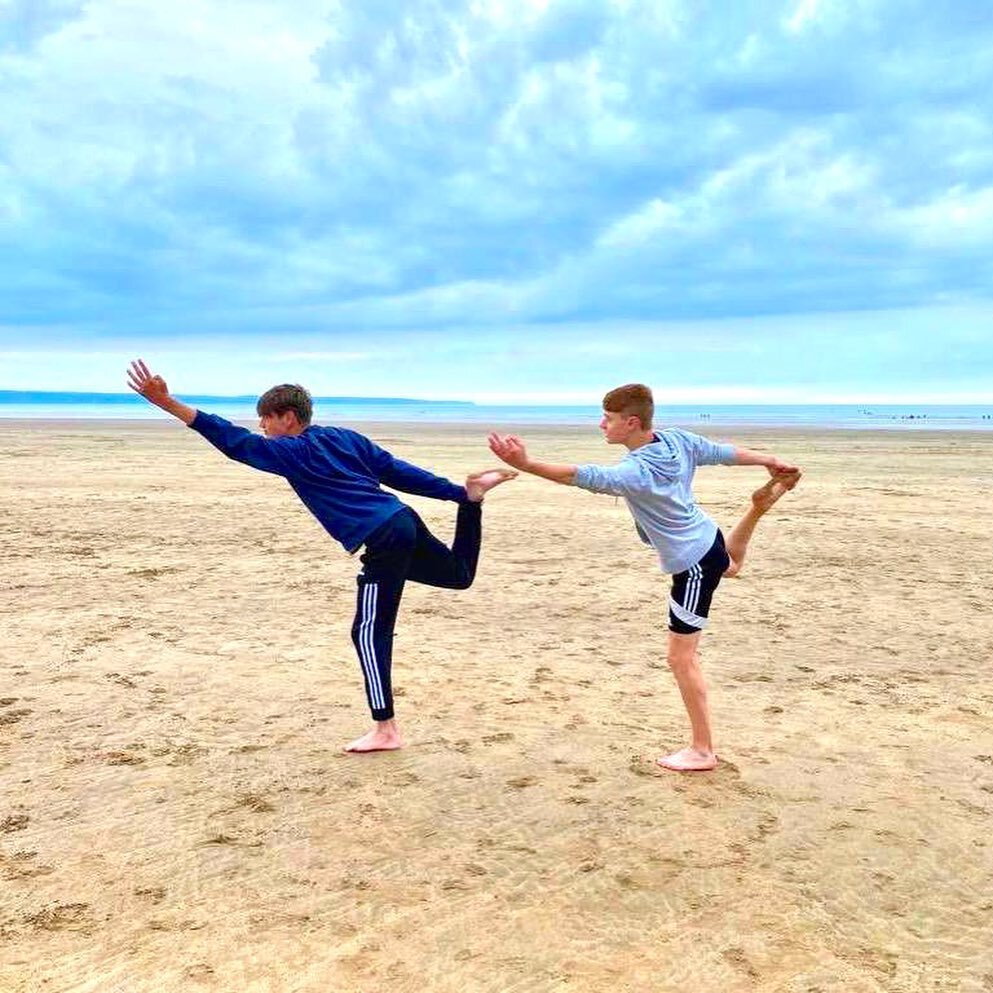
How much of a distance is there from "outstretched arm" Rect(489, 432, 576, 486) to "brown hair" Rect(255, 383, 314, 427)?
116 cm

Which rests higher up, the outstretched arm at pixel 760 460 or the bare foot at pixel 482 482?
the outstretched arm at pixel 760 460

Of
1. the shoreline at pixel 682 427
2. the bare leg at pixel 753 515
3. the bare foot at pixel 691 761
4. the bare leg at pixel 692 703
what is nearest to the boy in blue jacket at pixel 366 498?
the bare leg at pixel 692 703

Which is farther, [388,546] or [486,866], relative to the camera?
[388,546]

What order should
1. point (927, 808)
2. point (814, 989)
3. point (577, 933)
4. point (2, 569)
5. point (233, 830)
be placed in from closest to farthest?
point (814, 989)
point (577, 933)
point (233, 830)
point (927, 808)
point (2, 569)

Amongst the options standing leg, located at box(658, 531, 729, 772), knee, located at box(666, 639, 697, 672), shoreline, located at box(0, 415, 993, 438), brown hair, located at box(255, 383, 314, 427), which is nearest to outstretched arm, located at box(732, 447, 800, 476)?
standing leg, located at box(658, 531, 729, 772)

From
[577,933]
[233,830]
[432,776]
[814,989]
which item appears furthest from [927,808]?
[233,830]

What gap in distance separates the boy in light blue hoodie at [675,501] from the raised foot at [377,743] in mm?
1454

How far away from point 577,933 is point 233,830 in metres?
1.67

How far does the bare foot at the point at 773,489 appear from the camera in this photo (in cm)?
501

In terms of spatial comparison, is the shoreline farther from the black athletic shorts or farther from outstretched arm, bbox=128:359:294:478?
outstretched arm, bbox=128:359:294:478

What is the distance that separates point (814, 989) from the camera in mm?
3080

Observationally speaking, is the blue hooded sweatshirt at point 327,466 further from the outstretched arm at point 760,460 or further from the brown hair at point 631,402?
the outstretched arm at point 760,460

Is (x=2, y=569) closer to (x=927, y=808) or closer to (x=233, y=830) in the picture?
(x=233, y=830)

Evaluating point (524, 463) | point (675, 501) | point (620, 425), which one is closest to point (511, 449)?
point (524, 463)
